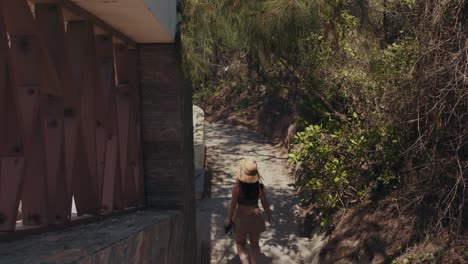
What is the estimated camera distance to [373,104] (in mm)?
7410

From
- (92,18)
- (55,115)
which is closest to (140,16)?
(92,18)

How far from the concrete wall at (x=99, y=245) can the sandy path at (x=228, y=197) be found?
12.8ft

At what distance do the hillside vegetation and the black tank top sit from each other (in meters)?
1.12

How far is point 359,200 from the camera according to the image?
7773mm

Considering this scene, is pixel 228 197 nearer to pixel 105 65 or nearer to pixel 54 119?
pixel 105 65

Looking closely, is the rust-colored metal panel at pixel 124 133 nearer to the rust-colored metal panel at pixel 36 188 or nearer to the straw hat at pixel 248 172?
the straw hat at pixel 248 172

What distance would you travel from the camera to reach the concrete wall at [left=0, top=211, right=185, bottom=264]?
218 centimetres

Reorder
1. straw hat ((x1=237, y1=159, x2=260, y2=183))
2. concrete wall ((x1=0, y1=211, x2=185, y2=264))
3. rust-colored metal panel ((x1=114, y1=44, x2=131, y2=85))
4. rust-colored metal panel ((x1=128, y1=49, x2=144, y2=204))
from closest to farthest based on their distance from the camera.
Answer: concrete wall ((x1=0, y1=211, x2=185, y2=264)) → rust-colored metal panel ((x1=114, y1=44, x2=131, y2=85)) → rust-colored metal panel ((x1=128, y1=49, x2=144, y2=204)) → straw hat ((x1=237, y1=159, x2=260, y2=183))

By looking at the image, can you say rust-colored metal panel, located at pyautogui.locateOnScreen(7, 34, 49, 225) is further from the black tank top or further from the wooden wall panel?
the black tank top

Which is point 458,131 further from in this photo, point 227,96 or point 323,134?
point 227,96

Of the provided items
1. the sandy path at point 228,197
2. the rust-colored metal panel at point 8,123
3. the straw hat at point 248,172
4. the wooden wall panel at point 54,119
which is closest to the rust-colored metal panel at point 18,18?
the wooden wall panel at point 54,119

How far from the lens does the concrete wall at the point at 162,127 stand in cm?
571

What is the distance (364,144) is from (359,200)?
90cm

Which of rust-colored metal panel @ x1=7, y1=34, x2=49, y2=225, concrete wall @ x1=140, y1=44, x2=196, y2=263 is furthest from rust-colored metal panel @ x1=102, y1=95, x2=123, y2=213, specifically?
rust-colored metal panel @ x1=7, y1=34, x2=49, y2=225
